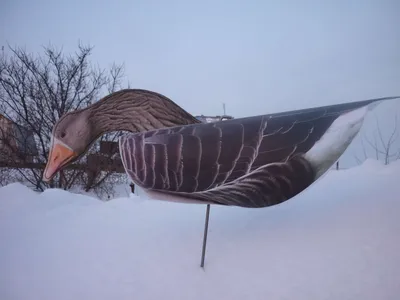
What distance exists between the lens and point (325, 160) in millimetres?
956

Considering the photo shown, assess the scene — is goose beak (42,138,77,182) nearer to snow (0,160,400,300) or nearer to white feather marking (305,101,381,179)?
snow (0,160,400,300)

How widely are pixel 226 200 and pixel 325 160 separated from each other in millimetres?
422

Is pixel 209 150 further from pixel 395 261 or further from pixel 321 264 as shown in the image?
pixel 395 261

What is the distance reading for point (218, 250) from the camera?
118 centimetres

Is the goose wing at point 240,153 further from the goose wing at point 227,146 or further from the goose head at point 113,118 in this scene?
the goose head at point 113,118

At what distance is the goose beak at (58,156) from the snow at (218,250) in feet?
1.18

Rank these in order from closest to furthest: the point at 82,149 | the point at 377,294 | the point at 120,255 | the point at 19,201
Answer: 1. the point at 377,294
2. the point at 120,255
3. the point at 82,149
4. the point at 19,201

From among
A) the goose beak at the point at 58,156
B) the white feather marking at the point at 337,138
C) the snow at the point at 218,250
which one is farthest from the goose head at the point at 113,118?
the white feather marking at the point at 337,138

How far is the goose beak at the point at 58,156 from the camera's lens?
135 cm

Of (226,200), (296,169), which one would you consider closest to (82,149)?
(226,200)

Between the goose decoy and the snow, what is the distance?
0.29 metres

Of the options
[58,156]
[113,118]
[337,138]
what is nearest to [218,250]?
[337,138]

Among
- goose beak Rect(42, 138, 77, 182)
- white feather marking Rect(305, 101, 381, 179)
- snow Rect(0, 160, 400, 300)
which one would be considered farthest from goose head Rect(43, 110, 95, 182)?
white feather marking Rect(305, 101, 381, 179)

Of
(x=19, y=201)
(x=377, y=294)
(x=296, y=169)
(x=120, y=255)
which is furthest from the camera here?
(x=19, y=201)
